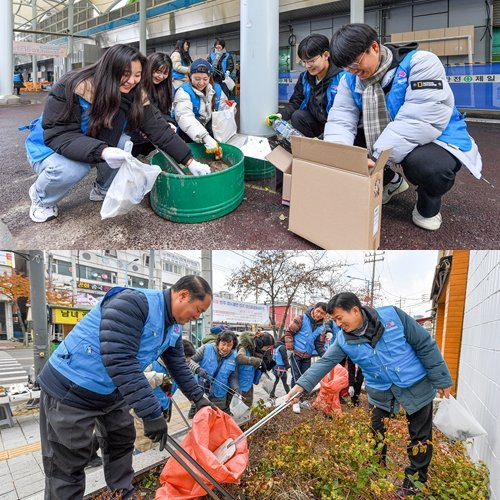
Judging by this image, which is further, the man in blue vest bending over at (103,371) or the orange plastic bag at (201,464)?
the orange plastic bag at (201,464)

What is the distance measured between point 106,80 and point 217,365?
2.72 m

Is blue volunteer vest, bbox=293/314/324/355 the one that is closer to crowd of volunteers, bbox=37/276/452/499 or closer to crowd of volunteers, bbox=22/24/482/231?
crowd of volunteers, bbox=22/24/482/231

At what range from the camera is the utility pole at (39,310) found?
4.60 metres

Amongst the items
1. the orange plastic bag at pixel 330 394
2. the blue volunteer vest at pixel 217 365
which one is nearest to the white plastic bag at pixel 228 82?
the blue volunteer vest at pixel 217 365

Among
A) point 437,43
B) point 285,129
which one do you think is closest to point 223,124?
point 285,129

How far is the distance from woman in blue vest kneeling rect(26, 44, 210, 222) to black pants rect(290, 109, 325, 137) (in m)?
1.19

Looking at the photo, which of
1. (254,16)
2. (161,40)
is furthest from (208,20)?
(254,16)

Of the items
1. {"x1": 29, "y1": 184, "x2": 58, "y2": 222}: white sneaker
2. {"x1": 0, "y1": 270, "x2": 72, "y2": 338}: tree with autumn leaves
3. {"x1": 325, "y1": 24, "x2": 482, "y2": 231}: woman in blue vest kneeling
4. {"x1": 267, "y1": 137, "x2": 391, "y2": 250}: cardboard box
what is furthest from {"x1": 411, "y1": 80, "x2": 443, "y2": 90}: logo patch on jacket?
{"x1": 0, "y1": 270, "x2": 72, "y2": 338}: tree with autumn leaves

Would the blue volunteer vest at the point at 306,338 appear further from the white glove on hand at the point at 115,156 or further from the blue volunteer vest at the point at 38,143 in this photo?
the blue volunteer vest at the point at 38,143

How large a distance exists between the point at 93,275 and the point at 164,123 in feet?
35.4

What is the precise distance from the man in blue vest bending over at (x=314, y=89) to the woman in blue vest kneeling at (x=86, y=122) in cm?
118

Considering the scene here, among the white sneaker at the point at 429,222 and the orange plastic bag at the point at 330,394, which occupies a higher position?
the white sneaker at the point at 429,222

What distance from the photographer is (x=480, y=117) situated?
8.41 metres

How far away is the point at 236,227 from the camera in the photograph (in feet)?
9.78
